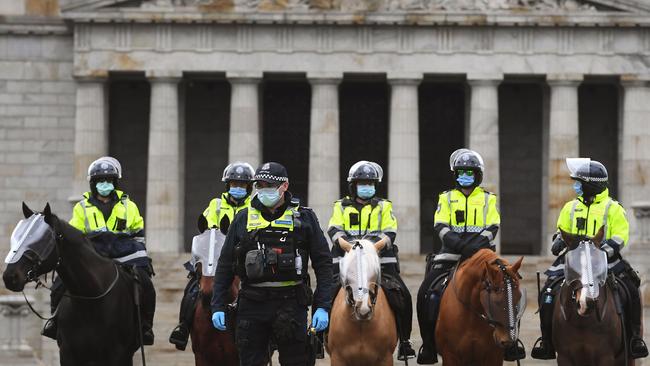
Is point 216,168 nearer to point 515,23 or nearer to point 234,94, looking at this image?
point 234,94

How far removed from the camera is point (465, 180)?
84.0ft

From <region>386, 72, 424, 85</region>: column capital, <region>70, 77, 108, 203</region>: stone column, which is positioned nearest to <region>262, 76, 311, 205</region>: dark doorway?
<region>386, 72, 424, 85</region>: column capital

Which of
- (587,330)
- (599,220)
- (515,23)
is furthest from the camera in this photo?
(515,23)

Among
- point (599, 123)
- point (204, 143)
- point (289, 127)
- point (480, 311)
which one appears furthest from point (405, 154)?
point (480, 311)

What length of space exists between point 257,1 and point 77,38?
22.6 ft

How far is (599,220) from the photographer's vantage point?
25.1 metres

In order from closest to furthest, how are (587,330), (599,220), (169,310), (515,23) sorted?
(587,330) → (599,220) → (169,310) → (515,23)

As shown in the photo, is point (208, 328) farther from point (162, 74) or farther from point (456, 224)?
point (162, 74)

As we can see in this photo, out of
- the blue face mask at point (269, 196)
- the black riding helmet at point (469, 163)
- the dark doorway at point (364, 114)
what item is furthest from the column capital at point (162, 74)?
the blue face mask at point (269, 196)

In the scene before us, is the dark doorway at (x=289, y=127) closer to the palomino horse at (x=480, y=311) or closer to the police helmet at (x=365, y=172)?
the police helmet at (x=365, y=172)

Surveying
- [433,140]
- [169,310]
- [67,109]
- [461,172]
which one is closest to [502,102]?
[433,140]

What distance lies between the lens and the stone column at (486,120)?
60.3 meters

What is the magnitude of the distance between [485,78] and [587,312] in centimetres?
3777

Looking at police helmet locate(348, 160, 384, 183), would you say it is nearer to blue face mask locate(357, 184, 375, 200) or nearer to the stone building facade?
blue face mask locate(357, 184, 375, 200)
